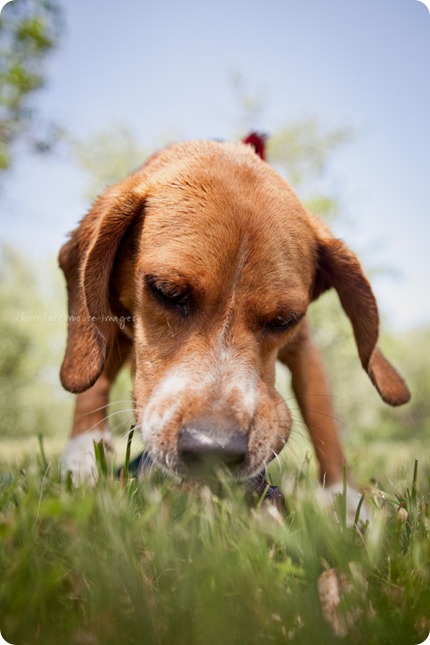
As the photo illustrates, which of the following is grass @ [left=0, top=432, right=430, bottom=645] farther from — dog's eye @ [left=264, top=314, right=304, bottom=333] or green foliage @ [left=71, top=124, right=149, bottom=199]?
green foliage @ [left=71, top=124, right=149, bottom=199]

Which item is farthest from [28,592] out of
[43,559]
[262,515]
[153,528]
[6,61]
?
[6,61]

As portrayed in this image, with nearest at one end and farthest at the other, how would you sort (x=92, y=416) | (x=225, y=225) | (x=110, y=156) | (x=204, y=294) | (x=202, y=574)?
(x=202, y=574)
(x=204, y=294)
(x=225, y=225)
(x=92, y=416)
(x=110, y=156)

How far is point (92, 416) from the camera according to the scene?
11.9ft

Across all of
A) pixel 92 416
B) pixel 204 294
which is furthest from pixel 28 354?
pixel 204 294

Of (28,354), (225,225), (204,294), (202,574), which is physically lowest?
(202,574)

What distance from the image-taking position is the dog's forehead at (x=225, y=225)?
2736mm

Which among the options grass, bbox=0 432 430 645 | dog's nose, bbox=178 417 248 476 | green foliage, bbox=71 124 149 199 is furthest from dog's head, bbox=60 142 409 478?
green foliage, bbox=71 124 149 199

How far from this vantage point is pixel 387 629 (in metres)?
1.53

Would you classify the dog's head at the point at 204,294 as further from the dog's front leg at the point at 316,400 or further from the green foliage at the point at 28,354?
the green foliage at the point at 28,354

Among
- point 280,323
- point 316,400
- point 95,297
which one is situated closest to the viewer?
point 280,323

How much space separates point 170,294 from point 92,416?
124 cm

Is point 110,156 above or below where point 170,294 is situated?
above

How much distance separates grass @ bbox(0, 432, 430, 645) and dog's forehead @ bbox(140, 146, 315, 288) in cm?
106

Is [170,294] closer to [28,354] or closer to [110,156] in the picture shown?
[110,156]
